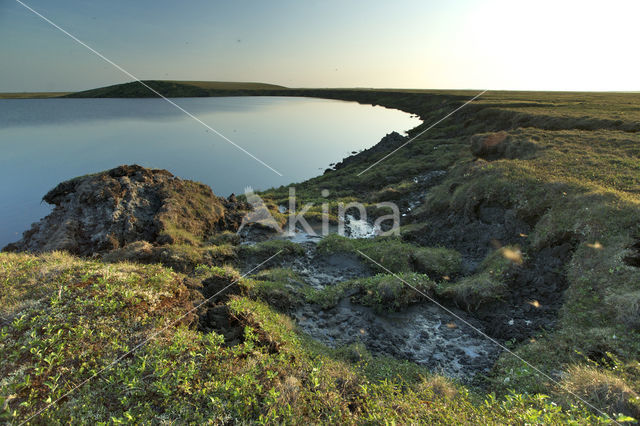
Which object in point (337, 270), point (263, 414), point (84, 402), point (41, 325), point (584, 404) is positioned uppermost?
point (41, 325)

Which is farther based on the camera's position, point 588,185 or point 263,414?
point 588,185

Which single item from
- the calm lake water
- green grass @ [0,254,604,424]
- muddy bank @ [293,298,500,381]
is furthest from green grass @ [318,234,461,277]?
the calm lake water

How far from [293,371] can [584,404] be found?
5.17 m

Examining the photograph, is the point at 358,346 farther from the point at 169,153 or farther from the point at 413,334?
the point at 169,153

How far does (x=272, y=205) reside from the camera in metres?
22.4

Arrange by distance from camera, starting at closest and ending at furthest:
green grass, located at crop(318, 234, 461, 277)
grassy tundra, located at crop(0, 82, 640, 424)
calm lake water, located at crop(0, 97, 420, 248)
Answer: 1. grassy tundra, located at crop(0, 82, 640, 424)
2. green grass, located at crop(318, 234, 461, 277)
3. calm lake water, located at crop(0, 97, 420, 248)

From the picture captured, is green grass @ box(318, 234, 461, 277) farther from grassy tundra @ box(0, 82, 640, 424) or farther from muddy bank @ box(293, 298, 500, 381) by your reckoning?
muddy bank @ box(293, 298, 500, 381)

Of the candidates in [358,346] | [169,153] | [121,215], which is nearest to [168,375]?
[358,346]

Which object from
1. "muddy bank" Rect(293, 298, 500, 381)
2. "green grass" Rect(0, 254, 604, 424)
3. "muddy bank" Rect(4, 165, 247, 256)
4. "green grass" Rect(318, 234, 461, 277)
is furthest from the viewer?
"muddy bank" Rect(4, 165, 247, 256)

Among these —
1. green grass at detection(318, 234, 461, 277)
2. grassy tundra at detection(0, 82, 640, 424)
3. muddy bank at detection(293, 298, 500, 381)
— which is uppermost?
grassy tundra at detection(0, 82, 640, 424)

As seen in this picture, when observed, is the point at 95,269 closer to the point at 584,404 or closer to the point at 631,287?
the point at 584,404

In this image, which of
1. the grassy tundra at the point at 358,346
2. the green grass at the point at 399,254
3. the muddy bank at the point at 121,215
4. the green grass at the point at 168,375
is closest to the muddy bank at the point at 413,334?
the grassy tundra at the point at 358,346

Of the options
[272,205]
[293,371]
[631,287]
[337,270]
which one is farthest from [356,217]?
[293,371]

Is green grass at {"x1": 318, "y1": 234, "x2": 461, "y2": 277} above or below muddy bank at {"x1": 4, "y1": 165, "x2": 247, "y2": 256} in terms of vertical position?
below
